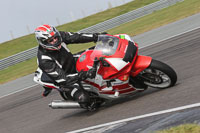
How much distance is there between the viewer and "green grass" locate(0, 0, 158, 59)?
82.5 ft

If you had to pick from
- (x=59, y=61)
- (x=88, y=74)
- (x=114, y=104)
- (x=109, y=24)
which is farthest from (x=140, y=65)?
(x=109, y=24)

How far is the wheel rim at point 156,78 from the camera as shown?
6.11 meters

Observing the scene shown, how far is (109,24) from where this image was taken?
22844 mm

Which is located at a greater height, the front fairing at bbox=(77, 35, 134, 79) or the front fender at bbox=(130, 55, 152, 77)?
the front fairing at bbox=(77, 35, 134, 79)

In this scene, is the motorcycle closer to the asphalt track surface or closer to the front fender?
the front fender

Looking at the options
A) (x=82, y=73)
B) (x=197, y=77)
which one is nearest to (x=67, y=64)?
(x=82, y=73)

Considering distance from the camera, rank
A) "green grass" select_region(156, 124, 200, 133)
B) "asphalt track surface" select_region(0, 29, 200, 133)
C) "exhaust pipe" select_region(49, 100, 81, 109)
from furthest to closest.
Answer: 1. "exhaust pipe" select_region(49, 100, 81, 109)
2. "asphalt track surface" select_region(0, 29, 200, 133)
3. "green grass" select_region(156, 124, 200, 133)

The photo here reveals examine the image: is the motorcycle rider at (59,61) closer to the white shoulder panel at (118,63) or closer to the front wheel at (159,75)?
the white shoulder panel at (118,63)

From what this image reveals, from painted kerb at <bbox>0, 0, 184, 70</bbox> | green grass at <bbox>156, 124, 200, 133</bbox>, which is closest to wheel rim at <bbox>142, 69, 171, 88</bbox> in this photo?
green grass at <bbox>156, 124, 200, 133</bbox>

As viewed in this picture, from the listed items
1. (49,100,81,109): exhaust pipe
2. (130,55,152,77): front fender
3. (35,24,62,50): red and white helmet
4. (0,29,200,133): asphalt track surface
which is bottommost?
(0,29,200,133): asphalt track surface

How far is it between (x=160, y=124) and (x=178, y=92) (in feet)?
4.47

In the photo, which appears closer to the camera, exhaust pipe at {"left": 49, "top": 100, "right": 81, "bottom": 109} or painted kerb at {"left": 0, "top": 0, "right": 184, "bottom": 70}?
exhaust pipe at {"left": 49, "top": 100, "right": 81, "bottom": 109}

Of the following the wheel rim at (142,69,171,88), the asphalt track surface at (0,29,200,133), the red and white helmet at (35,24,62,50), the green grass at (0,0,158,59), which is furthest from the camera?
the green grass at (0,0,158,59)

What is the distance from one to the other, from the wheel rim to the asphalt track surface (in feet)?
0.45
